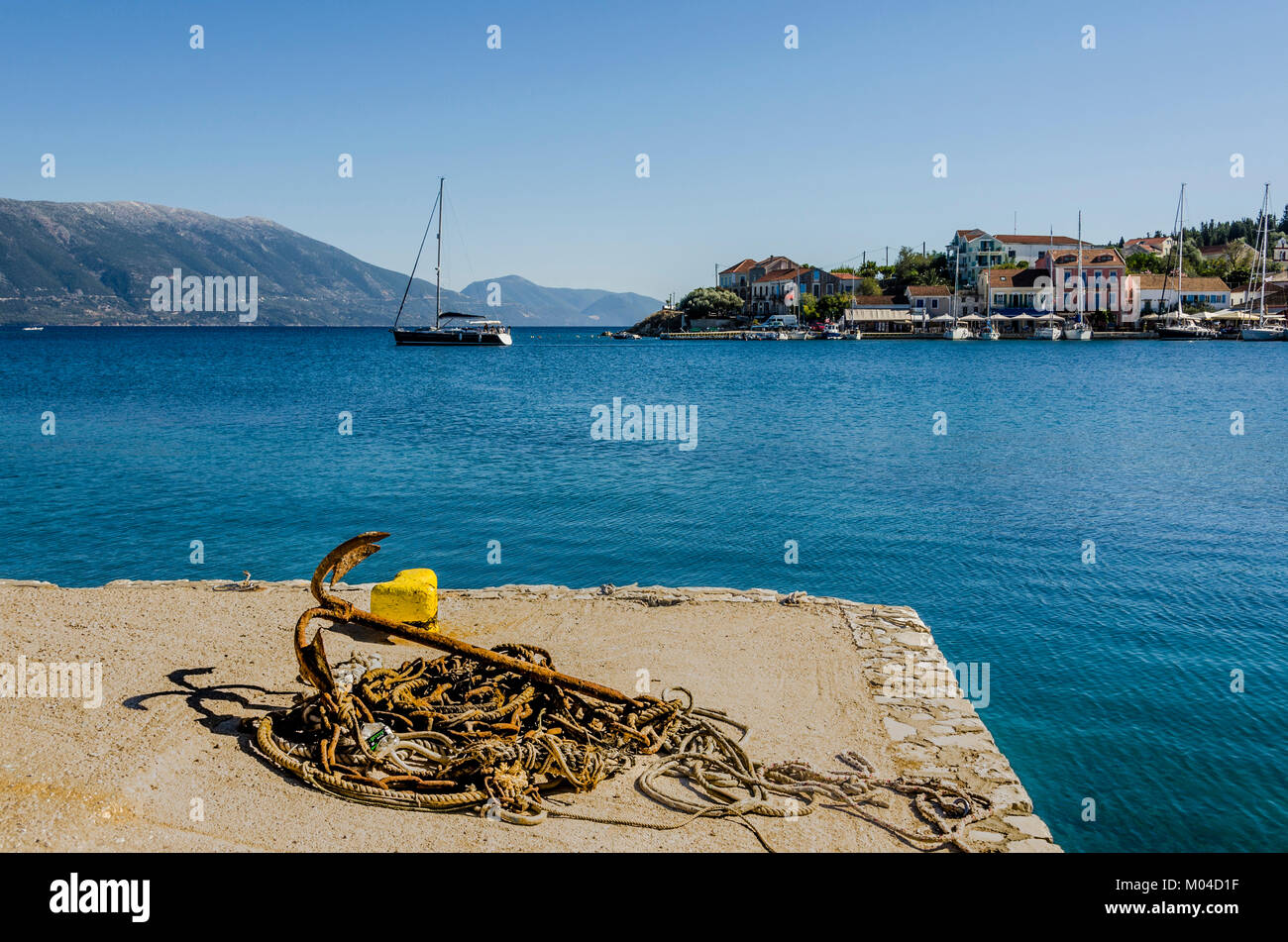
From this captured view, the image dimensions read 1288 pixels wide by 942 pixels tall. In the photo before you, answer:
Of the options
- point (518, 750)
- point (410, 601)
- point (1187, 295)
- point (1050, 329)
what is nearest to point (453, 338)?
point (1050, 329)

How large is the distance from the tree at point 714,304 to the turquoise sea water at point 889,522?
118 meters

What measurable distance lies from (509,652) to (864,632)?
17.8 ft

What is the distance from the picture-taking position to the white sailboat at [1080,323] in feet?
403

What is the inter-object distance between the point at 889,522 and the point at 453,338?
10302 cm

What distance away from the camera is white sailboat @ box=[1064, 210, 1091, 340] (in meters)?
123

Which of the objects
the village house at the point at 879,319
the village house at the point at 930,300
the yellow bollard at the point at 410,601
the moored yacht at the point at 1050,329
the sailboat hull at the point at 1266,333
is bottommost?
the yellow bollard at the point at 410,601

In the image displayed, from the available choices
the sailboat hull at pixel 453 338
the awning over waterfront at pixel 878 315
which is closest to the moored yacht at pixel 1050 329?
the awning over waterfront at pixel 878 315

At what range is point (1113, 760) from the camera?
10133 mm

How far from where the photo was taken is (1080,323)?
12638cm

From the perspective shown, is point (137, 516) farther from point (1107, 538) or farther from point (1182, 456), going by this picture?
point (1182, 456)


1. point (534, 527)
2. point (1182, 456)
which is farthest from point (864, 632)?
point (1182, 456)

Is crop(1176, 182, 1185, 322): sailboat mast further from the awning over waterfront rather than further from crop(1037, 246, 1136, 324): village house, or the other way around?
the awning over waterfront

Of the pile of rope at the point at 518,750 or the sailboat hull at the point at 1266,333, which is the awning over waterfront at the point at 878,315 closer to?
the sailboat hull at the point at 1266,333

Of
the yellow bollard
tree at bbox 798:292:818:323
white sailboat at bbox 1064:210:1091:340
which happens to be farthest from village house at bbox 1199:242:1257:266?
the yellow bollard
